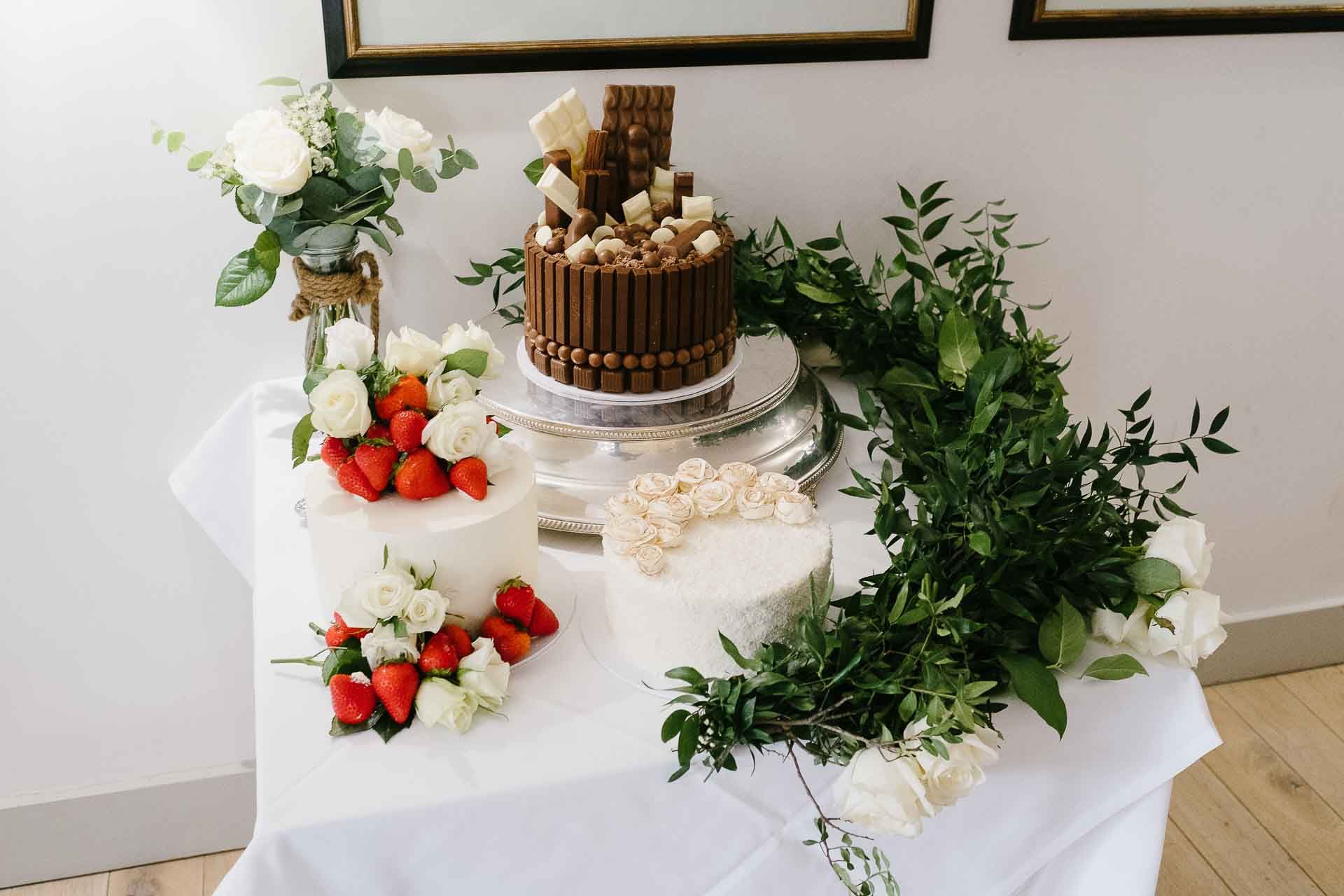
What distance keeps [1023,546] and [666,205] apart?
0.63 metres

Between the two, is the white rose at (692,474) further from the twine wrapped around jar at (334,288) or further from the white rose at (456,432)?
the twine wrapped around jar at (334,288)

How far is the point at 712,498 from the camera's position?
3.48 ft

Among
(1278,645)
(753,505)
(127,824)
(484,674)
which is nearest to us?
(484,674)

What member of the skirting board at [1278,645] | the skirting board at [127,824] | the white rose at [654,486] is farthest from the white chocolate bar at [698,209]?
the skirting board at [1278,645]

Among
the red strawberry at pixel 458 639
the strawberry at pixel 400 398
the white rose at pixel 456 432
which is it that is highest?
the strawberry at pixel 400 398

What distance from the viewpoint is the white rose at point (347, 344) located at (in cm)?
101

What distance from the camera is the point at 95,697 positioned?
1.74 meters

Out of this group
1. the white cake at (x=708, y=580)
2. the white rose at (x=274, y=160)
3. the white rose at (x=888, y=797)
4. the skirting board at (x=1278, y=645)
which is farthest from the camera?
the skirting board at (x=1278, y=645)

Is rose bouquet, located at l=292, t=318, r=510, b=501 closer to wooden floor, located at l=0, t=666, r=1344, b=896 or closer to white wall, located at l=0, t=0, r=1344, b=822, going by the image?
white wall, located at l=0, t=0, r=1344, b=822

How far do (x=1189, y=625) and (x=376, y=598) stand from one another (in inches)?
28.1

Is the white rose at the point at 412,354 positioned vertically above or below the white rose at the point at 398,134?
below

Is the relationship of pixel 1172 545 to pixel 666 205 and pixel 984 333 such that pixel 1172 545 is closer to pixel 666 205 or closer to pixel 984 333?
pixel 984 333

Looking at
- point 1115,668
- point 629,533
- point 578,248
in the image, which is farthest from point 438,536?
point 1115,668

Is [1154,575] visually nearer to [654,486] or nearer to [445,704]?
[654,486]
